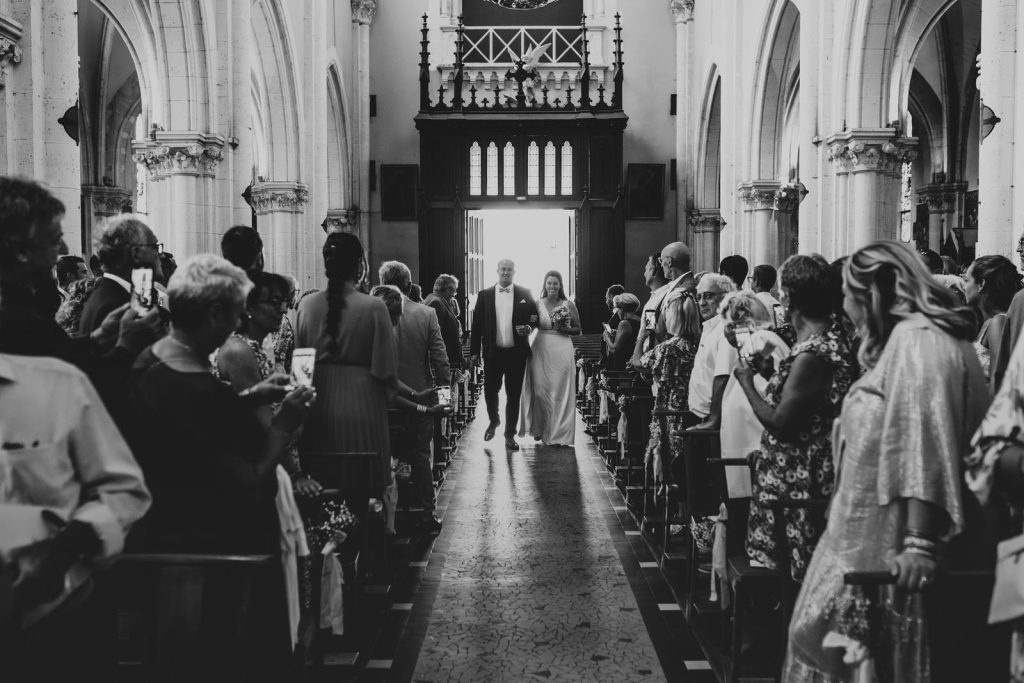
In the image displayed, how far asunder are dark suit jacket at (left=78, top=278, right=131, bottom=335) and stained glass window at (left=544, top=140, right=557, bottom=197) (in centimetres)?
1799

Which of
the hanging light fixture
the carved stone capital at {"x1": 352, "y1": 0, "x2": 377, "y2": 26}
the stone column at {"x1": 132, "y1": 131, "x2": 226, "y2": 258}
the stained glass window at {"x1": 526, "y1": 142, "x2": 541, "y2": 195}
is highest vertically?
the hanging light fixture

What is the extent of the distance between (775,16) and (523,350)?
7.62m

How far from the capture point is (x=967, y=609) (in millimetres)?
2525

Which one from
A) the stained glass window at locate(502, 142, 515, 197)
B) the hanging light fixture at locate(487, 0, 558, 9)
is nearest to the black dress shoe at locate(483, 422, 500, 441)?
the stained glass window at locate(502, 142, 515, 197)

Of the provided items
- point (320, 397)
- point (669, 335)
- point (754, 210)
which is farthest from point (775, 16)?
point (320, 397)

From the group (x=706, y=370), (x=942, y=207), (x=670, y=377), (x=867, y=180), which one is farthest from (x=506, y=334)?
(x=942, y=207)

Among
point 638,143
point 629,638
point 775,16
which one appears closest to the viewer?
point 629,638

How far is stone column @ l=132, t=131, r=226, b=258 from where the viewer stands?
11.1 m

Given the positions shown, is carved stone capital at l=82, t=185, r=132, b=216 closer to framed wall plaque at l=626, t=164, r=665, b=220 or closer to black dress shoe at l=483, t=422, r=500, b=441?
framed wall plaque at l=626, t=164, r=665, b=220

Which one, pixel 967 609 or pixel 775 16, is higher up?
pixel 775 16

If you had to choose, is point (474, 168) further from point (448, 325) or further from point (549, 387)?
point (448, 325)

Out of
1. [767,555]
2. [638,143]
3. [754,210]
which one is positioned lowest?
[767,555]

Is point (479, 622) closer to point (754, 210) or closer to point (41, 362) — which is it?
point (41, 362)

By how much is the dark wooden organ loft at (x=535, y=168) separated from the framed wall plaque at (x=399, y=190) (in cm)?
172
